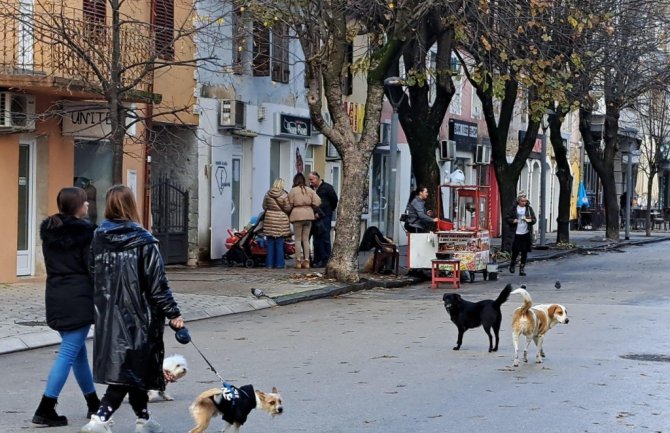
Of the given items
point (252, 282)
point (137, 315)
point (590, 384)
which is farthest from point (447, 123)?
point (137, 315)

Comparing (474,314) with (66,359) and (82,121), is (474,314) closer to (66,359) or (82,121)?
(66,359)

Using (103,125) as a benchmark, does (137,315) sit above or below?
below

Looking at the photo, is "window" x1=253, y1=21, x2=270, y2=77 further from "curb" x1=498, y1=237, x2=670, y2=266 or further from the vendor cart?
"curb" x1=498, y1=237, x2=670, y2=266

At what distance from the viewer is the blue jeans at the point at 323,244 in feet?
81.7

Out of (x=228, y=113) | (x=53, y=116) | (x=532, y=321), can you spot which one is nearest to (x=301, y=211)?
(x=228, y=113)

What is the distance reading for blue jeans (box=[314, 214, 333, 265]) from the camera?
2489 centimetres

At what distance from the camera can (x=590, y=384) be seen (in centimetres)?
1059

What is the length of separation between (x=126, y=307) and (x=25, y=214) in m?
13.0

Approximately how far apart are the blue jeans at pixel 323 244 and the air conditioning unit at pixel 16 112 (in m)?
7.39

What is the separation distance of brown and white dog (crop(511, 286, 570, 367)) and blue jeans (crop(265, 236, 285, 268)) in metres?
12.5

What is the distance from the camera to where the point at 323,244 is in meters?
24.9

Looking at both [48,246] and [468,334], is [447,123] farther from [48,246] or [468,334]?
[48,246]

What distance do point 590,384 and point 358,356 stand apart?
2.67 metres

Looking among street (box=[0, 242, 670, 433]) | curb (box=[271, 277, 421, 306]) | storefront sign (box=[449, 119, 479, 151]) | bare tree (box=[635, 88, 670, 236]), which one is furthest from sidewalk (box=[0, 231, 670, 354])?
bare tree (box=[635, 88, 670, 236])
